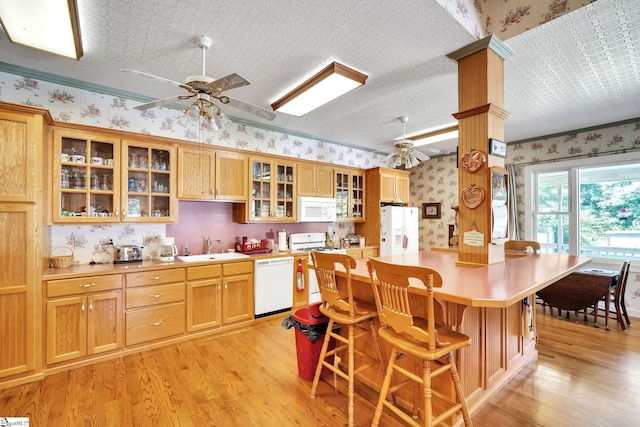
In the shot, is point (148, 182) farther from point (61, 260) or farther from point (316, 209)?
point (316, 209)

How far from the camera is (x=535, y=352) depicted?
278cm

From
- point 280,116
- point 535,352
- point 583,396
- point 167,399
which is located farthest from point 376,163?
point 167,399

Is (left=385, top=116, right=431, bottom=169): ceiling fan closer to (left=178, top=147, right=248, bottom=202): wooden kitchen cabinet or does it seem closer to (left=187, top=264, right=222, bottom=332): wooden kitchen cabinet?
(left=178, top=147, right=248, bottom=202): wooden kitchen cabinet

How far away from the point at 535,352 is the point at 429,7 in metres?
3.13

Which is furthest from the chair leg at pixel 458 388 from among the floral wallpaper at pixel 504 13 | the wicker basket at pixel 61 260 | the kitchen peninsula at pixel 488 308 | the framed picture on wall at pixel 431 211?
the framed picture on wall at pixel 431 211

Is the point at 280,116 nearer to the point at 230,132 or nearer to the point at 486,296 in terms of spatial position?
the point at 230,132

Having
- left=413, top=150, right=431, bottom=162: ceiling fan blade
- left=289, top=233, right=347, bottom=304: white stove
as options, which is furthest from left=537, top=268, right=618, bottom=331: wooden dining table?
left=289, top=233, right=347, bottom=304: white stove

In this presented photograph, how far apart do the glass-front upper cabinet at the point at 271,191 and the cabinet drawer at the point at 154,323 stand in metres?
1.44

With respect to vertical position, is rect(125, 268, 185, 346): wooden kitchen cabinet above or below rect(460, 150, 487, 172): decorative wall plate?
below

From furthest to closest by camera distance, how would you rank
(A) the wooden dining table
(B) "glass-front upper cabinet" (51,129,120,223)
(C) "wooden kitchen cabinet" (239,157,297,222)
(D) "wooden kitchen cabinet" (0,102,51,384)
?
(C) "wooden kitchen cabinet" (239,157,297,222)
(A) the wooden dining table
(B) "glass-front upper cabinet" (51,129,120,223)
(D) "wooden kitchen cabinet" (0,102,51,384)

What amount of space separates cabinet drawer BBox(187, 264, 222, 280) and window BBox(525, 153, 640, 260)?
4995 millimetres

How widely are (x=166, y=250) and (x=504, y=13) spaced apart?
153 inches

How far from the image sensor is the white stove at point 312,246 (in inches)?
167

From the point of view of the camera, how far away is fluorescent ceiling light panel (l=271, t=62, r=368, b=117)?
2648mm
